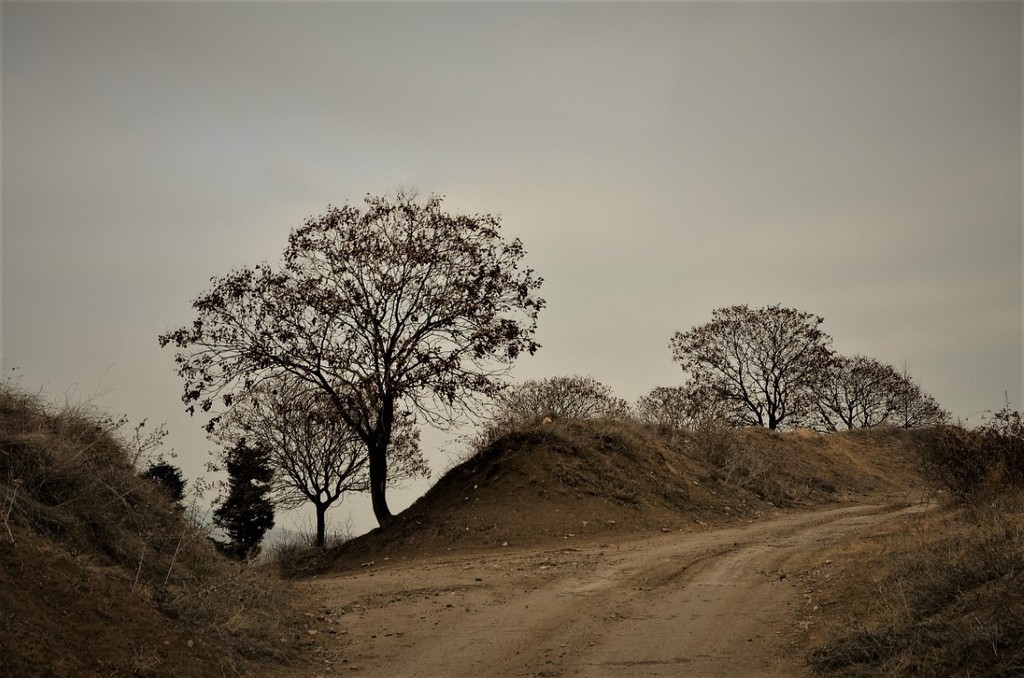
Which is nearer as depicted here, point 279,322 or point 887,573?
point 887,573

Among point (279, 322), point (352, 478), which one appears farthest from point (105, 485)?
point (352, 478)

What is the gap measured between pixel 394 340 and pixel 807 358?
31.5 m

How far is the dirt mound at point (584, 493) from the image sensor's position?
18.3 meters

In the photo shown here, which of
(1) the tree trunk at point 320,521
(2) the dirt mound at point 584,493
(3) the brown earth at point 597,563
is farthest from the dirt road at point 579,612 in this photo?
(1) the tree trunk at point 320,521

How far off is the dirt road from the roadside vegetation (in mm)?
677

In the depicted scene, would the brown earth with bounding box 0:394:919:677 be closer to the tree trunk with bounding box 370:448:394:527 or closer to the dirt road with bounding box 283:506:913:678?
the dirt road with bounding box 283:506:913:678

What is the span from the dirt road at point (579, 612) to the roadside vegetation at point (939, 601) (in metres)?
0.68

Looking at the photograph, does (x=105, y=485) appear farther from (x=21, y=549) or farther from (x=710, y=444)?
(x=710, y=444)

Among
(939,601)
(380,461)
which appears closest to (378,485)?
(380,461)

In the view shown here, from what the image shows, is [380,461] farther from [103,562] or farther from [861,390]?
[861,390]

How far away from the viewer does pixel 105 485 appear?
1136 centimetres

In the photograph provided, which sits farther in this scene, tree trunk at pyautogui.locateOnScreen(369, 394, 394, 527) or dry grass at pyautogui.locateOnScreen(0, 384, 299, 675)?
tree trunk at pyautogui.locateOnScreen(369, 394, 394, 527)

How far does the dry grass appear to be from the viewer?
758 centimetres

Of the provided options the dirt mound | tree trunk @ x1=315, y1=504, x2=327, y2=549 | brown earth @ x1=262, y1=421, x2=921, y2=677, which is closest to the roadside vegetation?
brown earth @ x1=262, y1=421, x2=921, y2=677
